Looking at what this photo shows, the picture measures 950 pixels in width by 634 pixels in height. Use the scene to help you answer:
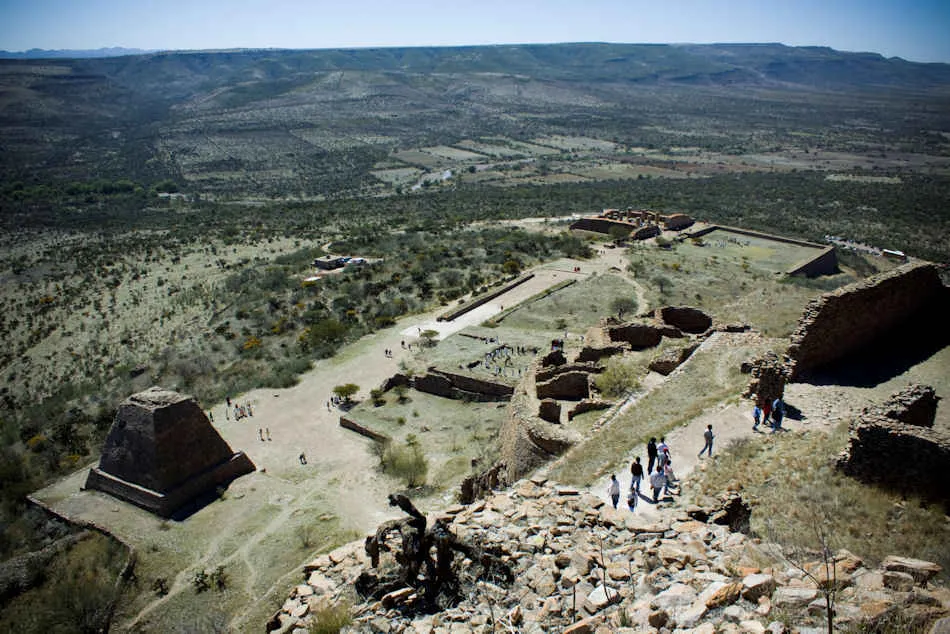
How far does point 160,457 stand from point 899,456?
18.2 metres

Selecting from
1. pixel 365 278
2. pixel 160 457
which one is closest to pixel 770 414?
pixel 160 457

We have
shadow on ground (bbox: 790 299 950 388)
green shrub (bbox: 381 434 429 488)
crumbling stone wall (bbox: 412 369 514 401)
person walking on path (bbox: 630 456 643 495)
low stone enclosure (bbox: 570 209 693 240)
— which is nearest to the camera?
person walking on path (bbox: 630 456 643 495)

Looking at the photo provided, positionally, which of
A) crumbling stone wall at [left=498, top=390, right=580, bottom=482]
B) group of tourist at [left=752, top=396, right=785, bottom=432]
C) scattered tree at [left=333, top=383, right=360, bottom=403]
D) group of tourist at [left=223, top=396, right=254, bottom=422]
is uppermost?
group of tourist at [left=752, top=396, right=785, bottom=432]

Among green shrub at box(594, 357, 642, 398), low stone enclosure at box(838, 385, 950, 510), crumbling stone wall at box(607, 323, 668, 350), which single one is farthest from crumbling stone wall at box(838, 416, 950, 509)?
crumbling stone wall at box(607, 323, 668, 350)

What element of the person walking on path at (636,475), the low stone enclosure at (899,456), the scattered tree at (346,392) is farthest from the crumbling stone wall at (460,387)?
the low stone enclosure at (899,456)

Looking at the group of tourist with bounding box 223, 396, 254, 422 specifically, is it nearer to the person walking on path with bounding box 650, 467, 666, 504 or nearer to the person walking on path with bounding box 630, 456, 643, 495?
the person walking on path with bounding box 630, 456, 643, 495

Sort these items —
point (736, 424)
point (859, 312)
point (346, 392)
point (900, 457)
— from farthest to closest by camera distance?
point (346, 392) → point (859, 312) → point (736, 424) → point (900, 457)

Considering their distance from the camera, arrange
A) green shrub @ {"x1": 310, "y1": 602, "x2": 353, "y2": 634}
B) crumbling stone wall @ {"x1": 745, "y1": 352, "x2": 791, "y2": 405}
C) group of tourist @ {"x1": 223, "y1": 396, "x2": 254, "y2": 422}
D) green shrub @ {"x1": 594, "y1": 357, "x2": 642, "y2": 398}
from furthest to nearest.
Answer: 1. group of tourist @ {"x1": 223, "y1": 396, "x2": 254, "y2": 422}
2. green shrub @ {"x1": 594, "y1": 357, "x2": 642, "y2": 398}
3. crumbling stone wall @ {"x1": 745, "y1": 352, "x2": 791, "y2": 405}
4. green shrub @ {"x1": 310, "y1": 602, "x2": 353, "y2": 634}

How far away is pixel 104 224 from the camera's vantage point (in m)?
70.6

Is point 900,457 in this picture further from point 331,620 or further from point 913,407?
point 331,620

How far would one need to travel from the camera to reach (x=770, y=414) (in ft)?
41.9

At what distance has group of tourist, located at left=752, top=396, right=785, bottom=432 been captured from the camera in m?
12.4

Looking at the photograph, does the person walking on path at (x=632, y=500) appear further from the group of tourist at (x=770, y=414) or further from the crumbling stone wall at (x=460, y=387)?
the crumbling stone wall at (x=460, y=387)

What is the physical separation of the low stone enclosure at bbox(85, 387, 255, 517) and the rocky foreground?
9806mm
